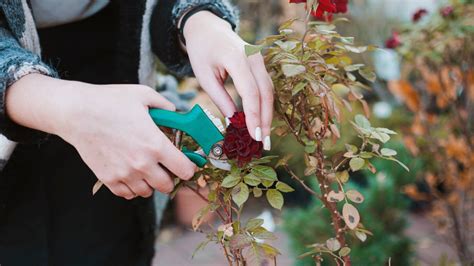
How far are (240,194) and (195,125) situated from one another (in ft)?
0.42

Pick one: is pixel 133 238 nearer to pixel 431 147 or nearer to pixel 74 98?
pixel 74 98

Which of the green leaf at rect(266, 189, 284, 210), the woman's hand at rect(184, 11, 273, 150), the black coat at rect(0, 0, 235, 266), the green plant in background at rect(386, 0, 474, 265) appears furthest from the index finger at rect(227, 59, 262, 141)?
the green plant in background at rect(386, 0, 474, 265)

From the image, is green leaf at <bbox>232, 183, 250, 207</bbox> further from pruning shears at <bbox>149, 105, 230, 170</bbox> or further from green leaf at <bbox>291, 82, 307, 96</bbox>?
green leaf at <bbox>291, 82, 307, 96</bbox>

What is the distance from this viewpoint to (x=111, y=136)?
0.81 meters

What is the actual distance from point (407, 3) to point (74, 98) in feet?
Answer: 20.3

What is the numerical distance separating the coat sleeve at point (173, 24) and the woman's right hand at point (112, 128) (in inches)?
14.7

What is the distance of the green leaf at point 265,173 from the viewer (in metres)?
0.94

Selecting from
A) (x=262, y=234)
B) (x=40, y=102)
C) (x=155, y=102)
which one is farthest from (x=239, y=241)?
(x=40, y=102)

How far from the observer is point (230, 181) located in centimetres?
95

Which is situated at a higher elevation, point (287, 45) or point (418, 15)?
point (287, 45)

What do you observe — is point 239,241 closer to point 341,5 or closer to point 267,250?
point 267,250

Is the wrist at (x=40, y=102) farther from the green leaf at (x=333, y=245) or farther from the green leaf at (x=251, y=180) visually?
the green leaf at (x=333, y=245)

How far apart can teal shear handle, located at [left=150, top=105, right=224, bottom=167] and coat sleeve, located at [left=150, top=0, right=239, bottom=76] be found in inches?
12.8

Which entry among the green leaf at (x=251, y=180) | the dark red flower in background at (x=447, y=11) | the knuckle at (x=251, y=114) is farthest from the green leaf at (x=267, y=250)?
the dark red flower in background at (x=447, y=11)
